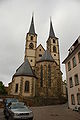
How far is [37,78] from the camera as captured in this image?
37.6m

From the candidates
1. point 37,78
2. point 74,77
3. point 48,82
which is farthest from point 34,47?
point 74,77

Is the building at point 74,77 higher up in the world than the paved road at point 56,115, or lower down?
higher up

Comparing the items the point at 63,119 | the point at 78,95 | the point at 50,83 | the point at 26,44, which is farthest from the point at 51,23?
the point at 63,119

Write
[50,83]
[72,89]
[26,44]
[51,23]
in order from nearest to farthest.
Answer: [72,89]
[50,83]
[26,44]
[51,23]

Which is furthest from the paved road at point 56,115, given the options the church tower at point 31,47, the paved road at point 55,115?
the church tower at point 31,47

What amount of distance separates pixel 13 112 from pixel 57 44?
4936 cm

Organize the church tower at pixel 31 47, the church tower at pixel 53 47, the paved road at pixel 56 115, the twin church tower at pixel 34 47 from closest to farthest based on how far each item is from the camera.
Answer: the paved road at pixel 56 115, the church tower at pixel 31 47, the twin church tower at pixel 34 47, the church tower at pixel 53 47

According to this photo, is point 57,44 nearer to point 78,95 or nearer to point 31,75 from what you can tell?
point 31,75

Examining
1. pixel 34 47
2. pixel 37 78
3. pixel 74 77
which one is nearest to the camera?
pixel 74 77

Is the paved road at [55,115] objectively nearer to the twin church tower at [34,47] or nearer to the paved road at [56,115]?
the paved road at [56,115]

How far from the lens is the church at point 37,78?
32.2 m

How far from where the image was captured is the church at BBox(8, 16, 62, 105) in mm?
32250

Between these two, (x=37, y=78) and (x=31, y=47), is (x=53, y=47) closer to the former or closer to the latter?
(x=31, y=47)

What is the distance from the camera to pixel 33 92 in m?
32.9
